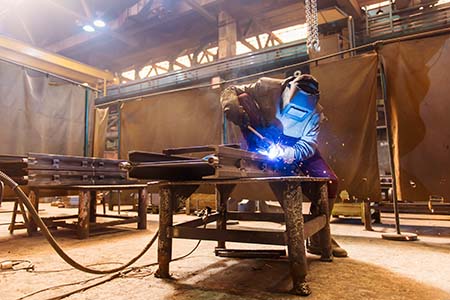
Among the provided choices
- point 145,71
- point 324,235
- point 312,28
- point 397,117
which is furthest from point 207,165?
point 145,71

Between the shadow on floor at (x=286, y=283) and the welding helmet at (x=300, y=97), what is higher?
the welding helmet at (x=300, y=97)

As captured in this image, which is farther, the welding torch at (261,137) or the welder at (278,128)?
the welding torch at (261,137)

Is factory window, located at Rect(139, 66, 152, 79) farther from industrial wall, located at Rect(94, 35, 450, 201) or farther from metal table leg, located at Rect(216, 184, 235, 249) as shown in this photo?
metal table leg, located at Rect(216, 184, 235, 249)

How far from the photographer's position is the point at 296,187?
5.00 feet

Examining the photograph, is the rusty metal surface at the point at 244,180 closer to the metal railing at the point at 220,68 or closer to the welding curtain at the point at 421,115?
the welding curtain at the point at 421,115

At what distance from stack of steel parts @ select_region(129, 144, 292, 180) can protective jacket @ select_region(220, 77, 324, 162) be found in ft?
0.73

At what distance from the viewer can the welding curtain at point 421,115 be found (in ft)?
9.29

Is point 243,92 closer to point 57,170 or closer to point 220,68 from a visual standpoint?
point 57,170

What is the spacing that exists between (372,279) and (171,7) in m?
7.57

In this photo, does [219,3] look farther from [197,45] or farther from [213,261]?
[213,261]

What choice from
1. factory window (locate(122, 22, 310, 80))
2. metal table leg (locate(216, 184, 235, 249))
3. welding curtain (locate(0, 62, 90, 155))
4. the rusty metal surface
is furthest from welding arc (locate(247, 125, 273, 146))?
factory window (locate(122, 22, 310, 80))

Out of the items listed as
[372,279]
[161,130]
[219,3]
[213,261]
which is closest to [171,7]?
[219,3]

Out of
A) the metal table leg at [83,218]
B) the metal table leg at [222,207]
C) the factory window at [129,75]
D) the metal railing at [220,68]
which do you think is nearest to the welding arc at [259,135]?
the metal table leg at [222,207]

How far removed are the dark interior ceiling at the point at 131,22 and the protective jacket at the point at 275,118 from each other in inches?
180
